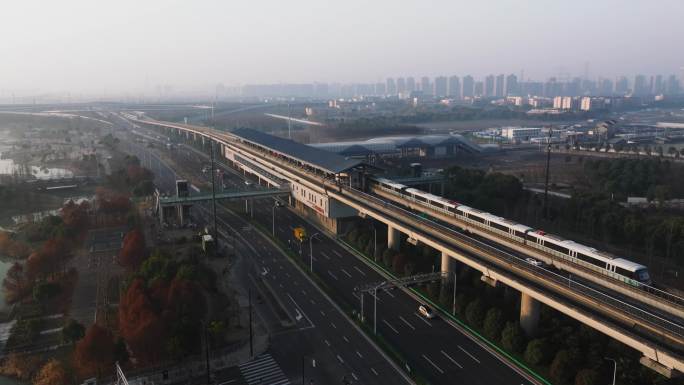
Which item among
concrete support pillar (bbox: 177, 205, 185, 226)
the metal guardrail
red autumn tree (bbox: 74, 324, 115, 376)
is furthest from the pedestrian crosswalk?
concrete support pillar (bbox: 177, 205, 185, 226)

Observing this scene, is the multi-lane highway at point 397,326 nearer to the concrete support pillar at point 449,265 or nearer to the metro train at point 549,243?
the concrete support pillar at point 449,265

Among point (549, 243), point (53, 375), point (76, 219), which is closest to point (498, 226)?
point (549, 243)

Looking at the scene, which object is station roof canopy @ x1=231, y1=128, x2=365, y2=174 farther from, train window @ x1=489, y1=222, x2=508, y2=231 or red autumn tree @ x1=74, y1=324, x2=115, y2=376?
red autumn tree @ x1=74, y1=324, x2=115, y2=376

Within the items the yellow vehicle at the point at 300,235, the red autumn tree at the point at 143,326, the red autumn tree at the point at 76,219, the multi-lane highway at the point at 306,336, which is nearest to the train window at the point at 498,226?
the multi-lane highway at the point at 306,336

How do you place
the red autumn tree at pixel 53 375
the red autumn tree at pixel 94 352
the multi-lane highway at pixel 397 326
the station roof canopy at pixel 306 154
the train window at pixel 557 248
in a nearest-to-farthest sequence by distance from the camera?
1. the red autumn tree at pixel 53 375
2. the red autumn tree at pixel 94 352
3. the multi-lane highway at pixel 397 326
4. the train window at pixel 557 248
5. the station roof canopy at pixel 306 154

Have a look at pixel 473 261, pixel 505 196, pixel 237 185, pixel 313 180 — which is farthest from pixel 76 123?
pixel 473 261
